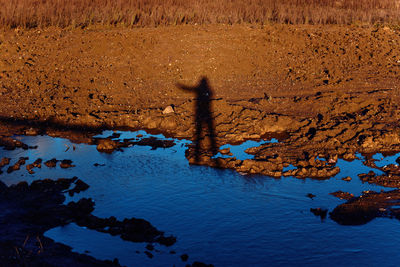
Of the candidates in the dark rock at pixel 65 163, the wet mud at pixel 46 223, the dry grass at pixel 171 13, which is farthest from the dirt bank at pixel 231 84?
the wet mud at pixel 46 223

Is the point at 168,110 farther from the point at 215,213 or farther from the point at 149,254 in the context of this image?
the point at 149,254

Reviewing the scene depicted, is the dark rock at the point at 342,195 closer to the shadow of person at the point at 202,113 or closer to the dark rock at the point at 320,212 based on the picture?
the dark rock at the point at 320,212

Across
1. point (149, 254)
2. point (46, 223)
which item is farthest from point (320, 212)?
point (46, 223)

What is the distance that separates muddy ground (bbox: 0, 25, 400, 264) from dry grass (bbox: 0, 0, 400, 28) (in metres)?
0.64

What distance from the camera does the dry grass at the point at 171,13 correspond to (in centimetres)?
1409

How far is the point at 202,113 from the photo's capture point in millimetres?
9180

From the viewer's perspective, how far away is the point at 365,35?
12.8 metres

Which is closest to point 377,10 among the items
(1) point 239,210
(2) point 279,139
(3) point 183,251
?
(2) point 279,139

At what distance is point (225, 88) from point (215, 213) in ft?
17.0

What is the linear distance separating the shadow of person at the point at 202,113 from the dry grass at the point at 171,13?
4.14m

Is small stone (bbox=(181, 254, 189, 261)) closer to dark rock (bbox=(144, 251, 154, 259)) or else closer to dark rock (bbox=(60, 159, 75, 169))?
dark rock (bbox=(144, 251, 154, 259))

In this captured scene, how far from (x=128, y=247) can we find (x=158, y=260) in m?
0.39

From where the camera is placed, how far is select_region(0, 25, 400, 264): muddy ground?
7.80 m

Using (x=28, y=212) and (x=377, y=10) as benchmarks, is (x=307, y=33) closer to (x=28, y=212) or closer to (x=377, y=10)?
(x=377, y=10)
